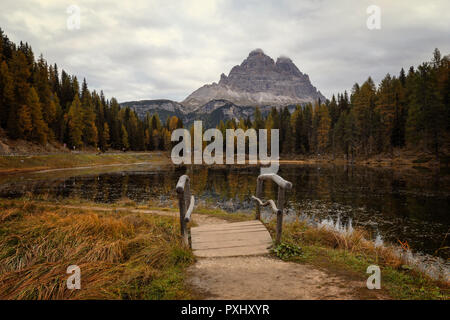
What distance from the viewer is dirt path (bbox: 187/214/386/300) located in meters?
3.92

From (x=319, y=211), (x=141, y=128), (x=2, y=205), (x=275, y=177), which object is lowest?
(x=319, y=211)

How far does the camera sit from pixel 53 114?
61.6m

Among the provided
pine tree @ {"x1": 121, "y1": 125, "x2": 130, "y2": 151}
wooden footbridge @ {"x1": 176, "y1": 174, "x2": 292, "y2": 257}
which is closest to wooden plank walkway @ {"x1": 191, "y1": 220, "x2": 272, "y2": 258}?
wooden footbridge @ {"x1": 176, "y1": 174, "x2": 292, "y2": 257}

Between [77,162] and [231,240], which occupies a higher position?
[231,240]

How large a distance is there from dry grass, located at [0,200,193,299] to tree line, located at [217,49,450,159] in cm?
5389

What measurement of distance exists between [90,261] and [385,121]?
223ft

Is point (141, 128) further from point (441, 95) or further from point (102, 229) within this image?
point (102, 229)

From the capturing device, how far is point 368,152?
6069 cm

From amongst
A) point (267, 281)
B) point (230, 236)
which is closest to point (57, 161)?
point (230, 236)

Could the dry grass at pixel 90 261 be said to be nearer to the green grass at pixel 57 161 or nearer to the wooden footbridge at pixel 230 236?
the wooden footbridge at pixel 230 236

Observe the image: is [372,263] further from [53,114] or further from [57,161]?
[53,114]

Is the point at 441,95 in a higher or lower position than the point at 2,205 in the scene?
higher
